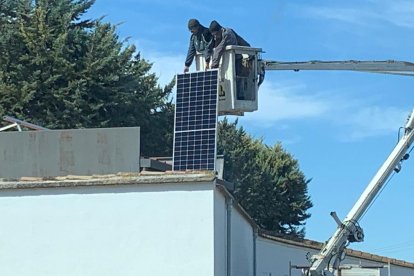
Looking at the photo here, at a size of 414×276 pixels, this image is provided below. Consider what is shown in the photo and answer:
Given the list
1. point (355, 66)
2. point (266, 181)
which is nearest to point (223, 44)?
point (355, 66)

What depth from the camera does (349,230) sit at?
2252cm

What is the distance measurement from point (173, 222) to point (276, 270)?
44.6 feet

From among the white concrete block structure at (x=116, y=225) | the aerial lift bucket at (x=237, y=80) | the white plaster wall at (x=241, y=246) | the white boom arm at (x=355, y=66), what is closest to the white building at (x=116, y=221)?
the white concrete block structure at (x=116, y=225)

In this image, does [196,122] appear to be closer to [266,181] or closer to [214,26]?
[214,26]

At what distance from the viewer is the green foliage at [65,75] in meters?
38.3

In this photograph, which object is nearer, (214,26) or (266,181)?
(214,26)

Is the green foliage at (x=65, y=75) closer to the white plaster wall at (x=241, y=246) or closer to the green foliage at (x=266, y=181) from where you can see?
the green foliage at (x=266, y=181)

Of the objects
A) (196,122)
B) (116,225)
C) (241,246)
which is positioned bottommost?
(241,246)

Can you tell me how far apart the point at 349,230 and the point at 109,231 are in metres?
7.01

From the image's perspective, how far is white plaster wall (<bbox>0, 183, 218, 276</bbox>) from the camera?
706 inches

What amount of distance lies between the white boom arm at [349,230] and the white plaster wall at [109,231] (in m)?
5.48

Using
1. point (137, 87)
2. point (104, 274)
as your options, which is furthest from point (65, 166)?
point (137, 87)

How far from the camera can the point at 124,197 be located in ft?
60.4

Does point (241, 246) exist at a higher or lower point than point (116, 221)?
lower
